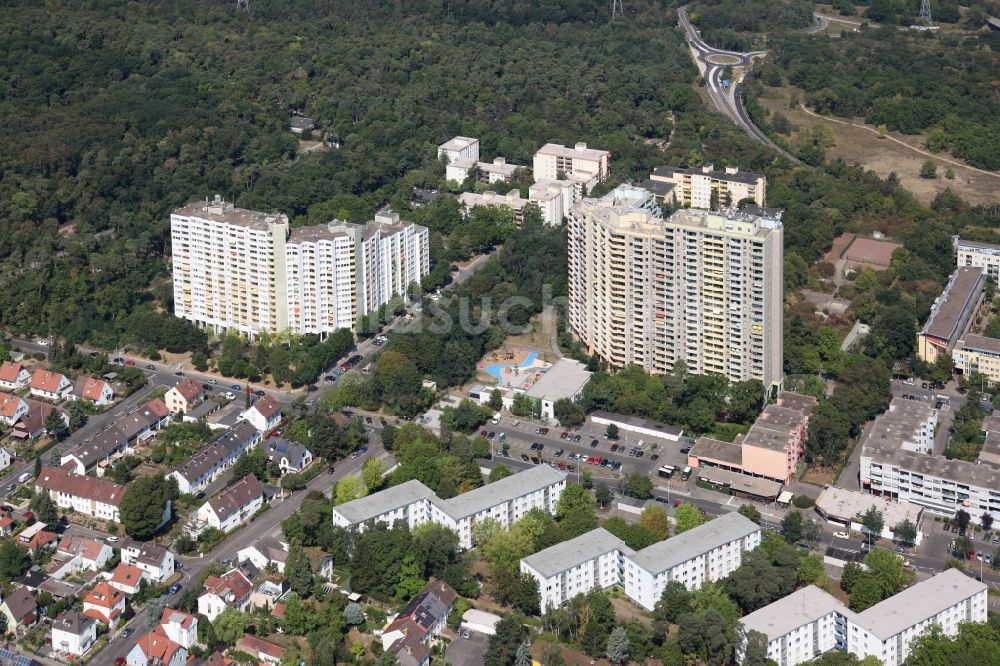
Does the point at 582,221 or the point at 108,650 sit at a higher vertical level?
the point at 582,221

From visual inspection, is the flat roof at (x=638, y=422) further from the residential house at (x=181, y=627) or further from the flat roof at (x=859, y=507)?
the residential house at (x=181, y=627)

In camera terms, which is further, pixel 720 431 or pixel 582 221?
pixel 582 221

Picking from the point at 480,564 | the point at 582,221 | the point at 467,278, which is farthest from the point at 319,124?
the point at 480,564

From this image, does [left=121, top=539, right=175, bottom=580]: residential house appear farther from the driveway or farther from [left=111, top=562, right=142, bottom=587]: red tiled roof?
the driveway

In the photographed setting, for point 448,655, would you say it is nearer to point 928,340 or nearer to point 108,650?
point 108,650

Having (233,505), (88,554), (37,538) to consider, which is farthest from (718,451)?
(37,538)

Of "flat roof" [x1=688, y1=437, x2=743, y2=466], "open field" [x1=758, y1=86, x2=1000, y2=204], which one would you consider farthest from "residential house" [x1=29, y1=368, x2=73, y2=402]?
"open field" [x1=758, y1=86, x2=1000, y2=204]

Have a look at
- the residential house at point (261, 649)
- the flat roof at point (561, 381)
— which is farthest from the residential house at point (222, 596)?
the flat roof at point (561, 381)
